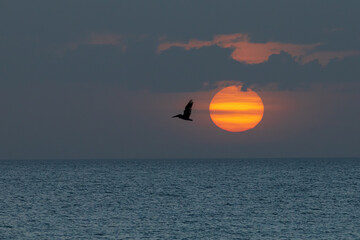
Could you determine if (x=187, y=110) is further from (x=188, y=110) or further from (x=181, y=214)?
(x=181, y=214)

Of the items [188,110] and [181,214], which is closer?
[188,110]

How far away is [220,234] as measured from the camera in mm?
62750

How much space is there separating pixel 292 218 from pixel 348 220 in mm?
7194

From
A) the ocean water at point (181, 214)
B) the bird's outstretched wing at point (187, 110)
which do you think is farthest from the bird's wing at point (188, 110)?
the ocean water at point (181, 214)

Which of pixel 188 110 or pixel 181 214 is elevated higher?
pixel 188 110

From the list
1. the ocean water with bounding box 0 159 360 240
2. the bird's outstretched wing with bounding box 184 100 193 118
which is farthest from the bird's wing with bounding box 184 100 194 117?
the ocean water with bounding box 0 159 360 240

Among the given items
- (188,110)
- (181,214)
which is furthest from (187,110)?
(181,214)

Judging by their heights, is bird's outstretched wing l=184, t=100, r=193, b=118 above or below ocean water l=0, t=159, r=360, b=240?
above

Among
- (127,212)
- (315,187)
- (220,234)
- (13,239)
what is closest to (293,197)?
(315,187)

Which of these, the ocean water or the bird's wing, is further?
the ocean water

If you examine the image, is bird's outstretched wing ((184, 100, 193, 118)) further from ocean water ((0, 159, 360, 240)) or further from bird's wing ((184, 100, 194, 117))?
ocean water ((0, 159, 360, 240))

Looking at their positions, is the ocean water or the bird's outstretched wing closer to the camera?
the bird's outstretched wing

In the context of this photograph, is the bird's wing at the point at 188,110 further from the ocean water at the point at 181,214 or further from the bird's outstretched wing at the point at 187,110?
the ocean water at the point at 181,214

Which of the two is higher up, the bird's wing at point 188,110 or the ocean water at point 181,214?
the bird's wing at point 188,110
